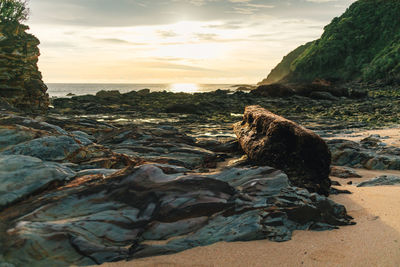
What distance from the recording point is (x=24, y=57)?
14320 mm

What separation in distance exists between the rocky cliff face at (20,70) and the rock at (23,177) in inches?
468

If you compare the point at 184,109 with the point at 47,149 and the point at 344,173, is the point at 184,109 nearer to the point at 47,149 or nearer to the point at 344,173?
the point at 344,173

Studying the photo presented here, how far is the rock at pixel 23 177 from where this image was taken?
2.65 meters

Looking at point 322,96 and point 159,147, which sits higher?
point 322,96

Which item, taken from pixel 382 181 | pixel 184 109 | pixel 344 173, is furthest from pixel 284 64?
pixel 382 181

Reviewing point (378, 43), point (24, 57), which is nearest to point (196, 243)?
point (24, 57)

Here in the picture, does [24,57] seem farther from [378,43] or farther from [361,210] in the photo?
[378,43]

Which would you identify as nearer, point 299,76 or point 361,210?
point 361,210

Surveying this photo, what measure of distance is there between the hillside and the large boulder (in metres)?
55.9

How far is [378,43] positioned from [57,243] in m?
71.2

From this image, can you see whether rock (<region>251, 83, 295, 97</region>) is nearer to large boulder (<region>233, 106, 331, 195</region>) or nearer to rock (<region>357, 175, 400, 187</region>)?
large boulder (<region>233, 106, 331, 195</region>)

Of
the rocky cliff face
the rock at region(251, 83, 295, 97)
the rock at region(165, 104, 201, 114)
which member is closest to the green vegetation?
the rock at region(251, 83, 295, 97)

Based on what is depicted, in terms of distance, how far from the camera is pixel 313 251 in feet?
7.24

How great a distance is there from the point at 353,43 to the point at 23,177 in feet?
237
